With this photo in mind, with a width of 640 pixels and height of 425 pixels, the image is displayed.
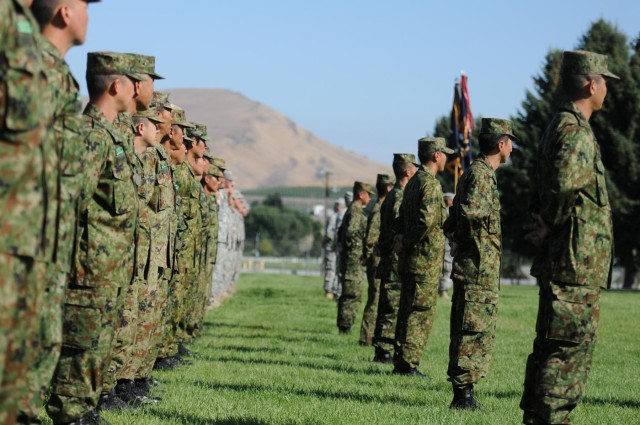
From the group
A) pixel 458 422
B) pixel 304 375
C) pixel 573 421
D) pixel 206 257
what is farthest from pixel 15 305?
pixel 206 257

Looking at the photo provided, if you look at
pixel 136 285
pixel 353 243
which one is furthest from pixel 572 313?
pixel 353 243

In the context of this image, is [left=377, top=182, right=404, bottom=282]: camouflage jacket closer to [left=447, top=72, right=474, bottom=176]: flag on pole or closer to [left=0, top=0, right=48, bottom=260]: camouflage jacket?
[left=0, top=0, right=48, bottom=260]: camouflage jacket

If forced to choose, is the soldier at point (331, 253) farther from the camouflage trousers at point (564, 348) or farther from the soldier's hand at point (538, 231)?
the camouflage trousers at point (564, 348)

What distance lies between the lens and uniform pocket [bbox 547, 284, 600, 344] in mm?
6441

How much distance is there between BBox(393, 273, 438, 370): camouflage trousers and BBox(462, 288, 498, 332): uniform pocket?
6.07 feet

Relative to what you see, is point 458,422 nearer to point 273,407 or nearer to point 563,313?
point 273,407

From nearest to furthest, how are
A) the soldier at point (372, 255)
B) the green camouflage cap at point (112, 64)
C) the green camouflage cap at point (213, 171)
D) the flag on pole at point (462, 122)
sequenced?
1. the green camouflage cap at point (112, 64)
2. the soldier at point (372, 255)
3. the green camouflage cap at point (213, 171)
4. the flag on pole at point (462, 122)

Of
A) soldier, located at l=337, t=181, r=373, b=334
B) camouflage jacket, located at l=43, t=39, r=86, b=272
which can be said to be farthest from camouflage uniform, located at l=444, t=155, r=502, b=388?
soldier, located at l=337, t=181, r=373, b=334

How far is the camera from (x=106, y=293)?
261 inches

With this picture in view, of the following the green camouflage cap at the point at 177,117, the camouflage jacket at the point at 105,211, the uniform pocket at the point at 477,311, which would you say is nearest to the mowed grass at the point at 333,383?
the uniform pocket at the point at 477,311

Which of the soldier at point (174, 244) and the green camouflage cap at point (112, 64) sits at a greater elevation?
the green camouflage cap at point (112, 64)

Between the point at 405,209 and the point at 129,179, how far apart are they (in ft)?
17.3

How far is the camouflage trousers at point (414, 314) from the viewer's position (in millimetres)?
11320

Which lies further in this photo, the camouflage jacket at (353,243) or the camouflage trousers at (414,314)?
the camouflage jacket at (353,243)
